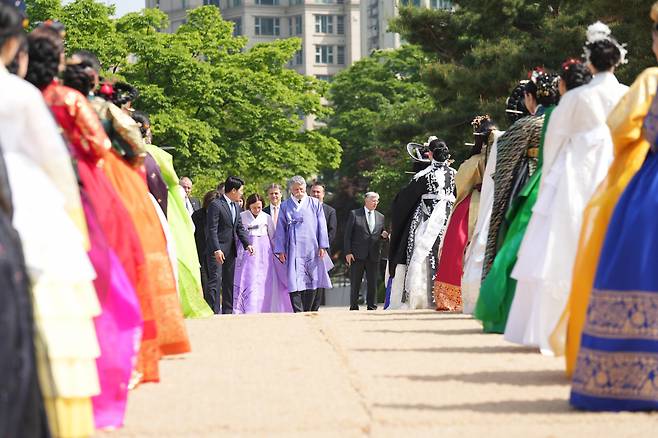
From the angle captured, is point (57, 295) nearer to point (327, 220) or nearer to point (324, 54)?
point (327, 220)

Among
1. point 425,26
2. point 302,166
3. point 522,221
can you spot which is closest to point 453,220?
point 522,221

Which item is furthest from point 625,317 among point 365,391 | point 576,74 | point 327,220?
point 327,220

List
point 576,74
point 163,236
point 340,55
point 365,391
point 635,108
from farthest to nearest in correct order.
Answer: point 340,55
point 576,74
point 163,236
point 365,391
point 635,108

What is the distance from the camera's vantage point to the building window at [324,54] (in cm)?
14388

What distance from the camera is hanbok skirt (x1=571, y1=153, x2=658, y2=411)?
741cm

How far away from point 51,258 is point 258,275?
16798 millimetres

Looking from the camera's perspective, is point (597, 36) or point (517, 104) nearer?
point (597, 36)

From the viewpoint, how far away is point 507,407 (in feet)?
25.6

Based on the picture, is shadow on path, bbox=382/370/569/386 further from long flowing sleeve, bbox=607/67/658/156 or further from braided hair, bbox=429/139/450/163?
braided hair, bbox=429/139/450/163

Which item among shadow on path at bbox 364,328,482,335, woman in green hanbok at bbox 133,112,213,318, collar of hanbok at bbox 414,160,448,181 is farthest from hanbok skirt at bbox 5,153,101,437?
Answer: collar of hanbok at bbox 414,160,448,181

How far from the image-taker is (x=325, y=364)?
10.2m

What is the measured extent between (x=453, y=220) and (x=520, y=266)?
23.2 feet

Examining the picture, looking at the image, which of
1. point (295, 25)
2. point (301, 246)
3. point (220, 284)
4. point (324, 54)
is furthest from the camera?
point (295, 25)

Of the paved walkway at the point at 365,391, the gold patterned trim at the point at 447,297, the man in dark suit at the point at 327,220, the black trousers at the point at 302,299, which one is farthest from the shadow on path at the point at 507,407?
the man in dark suit at the point at 327,220
